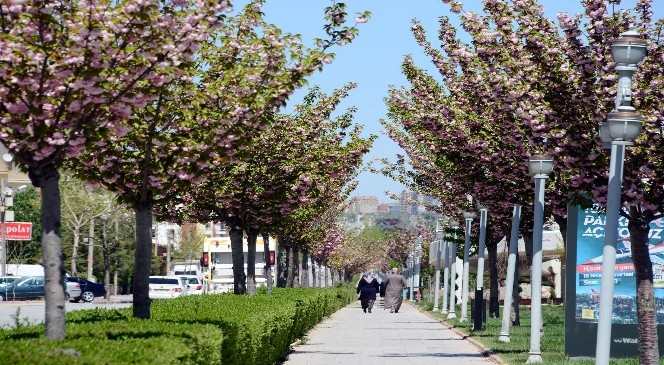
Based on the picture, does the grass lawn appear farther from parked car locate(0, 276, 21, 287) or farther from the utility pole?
the utility pole

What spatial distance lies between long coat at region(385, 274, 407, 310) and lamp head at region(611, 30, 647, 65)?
44579mm

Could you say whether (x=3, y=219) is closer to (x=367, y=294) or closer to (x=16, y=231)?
(x=16, y=231)

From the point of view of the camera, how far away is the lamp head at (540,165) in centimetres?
2192

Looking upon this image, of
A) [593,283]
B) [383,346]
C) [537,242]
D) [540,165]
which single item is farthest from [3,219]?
[593,283]

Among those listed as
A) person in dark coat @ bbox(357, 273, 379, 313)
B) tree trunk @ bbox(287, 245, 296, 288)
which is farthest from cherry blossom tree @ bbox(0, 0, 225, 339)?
person in dark coat @ bbox(357, 273, 379, 313)

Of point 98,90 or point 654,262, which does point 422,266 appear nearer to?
point 654,262

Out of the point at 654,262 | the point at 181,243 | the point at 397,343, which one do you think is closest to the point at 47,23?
the point at 654,262

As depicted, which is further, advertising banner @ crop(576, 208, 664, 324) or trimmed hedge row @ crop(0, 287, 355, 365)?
advertising banner @ crop(576, 208, 664, 324)

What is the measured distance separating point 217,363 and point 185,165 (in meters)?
3.45

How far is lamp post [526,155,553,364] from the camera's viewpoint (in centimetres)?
2206

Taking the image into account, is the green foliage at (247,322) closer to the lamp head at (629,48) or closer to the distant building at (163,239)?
the lamp head at (629,48)

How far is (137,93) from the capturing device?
1291cm

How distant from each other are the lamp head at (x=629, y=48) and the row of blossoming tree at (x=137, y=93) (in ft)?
A: 9.52

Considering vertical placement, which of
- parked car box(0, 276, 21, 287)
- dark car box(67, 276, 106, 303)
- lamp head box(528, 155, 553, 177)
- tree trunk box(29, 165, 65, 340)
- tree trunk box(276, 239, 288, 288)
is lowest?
dark car box(67, 276, 106, 303)
